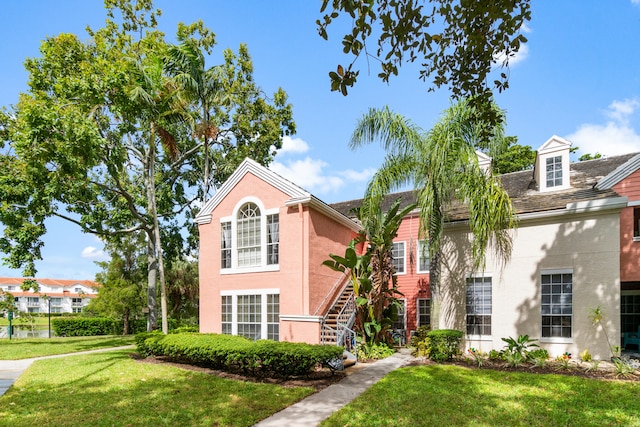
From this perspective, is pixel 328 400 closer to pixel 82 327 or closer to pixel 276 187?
pixel 276 187

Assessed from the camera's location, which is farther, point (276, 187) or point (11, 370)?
point (276, 187)

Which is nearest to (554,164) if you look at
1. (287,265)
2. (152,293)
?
(287,265)

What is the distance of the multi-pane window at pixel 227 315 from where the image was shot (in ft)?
48.6

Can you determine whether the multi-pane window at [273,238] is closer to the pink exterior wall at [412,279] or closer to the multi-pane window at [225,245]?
the multi-pane window at [225,245]

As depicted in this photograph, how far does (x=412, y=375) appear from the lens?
9906mm

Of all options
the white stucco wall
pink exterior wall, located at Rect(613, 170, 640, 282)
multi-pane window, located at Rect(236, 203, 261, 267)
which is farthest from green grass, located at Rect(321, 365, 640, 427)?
multi-pane window, located at Rect(236, 203, 261, 267)

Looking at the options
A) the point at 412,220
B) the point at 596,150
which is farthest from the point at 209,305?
the point at 596,150

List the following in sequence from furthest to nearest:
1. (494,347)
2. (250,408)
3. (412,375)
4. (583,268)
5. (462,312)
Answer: (462,312) → (494,347) → (583,268) → (412,375) → (250,408)

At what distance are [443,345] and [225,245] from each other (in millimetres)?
9316

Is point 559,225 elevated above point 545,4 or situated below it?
below

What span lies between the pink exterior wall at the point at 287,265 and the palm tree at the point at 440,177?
245 cm

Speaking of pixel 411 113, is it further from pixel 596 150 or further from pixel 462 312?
pixel 596 150

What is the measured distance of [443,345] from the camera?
1177 cm

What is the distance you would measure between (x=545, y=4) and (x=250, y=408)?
28.6 feet
